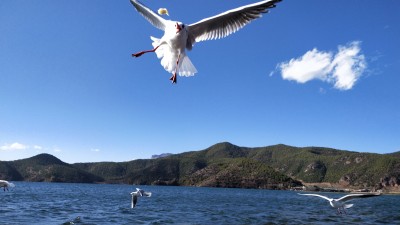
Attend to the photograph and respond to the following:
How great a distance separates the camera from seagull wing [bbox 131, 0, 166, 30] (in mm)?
10133

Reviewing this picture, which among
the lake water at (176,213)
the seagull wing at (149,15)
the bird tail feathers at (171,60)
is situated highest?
the seagull wing at (149,15)

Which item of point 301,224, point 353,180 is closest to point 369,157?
point 353,180

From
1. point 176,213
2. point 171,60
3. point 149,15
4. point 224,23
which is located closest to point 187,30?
point 171,60

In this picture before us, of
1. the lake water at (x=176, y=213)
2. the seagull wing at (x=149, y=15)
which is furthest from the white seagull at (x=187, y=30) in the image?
the lake water at (x=176, y=213)

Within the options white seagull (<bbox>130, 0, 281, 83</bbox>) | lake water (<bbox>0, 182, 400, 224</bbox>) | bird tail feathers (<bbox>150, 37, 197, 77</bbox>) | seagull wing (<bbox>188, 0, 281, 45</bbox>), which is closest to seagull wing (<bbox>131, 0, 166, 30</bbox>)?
white seagull (<bbox>130, 0, 281, 83</bbox>)

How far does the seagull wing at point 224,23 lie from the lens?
9.34 m

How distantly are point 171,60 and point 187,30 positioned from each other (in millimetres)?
800

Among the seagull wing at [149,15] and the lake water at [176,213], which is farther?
the lake water at [176,213]

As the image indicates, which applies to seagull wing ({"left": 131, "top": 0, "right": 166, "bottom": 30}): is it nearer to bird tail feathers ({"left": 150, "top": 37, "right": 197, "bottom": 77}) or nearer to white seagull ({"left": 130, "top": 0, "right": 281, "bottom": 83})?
white seagull ({"left": 130, "top": 0, "right": 281, "bottom": 83})

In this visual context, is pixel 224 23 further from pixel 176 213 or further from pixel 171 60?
pixel 176 213

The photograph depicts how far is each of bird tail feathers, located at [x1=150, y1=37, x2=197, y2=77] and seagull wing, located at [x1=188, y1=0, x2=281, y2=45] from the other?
1.97ft

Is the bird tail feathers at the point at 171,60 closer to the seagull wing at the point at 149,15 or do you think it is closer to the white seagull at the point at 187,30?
the white seagull at the point at 187,30

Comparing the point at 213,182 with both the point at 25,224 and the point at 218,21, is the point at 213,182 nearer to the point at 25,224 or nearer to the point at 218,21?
the point at 25,224

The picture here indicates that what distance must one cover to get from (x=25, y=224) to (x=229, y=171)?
179777mm
